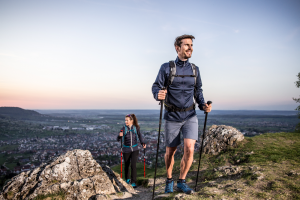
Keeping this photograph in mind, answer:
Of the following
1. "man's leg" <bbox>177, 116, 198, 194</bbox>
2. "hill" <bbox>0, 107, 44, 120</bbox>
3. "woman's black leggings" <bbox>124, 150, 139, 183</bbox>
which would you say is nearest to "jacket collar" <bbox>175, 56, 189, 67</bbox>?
"man's leg" <bbox>177, 116, 198, 194</bbox>

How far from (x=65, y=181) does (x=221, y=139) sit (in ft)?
25.3

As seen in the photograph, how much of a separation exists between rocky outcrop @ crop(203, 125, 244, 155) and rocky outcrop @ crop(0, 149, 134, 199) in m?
5.33

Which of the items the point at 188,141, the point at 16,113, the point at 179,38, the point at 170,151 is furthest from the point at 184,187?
the point at 16,113

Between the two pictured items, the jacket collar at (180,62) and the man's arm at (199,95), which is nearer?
the jacket collar at (180,62)

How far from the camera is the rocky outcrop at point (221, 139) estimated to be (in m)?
8.92

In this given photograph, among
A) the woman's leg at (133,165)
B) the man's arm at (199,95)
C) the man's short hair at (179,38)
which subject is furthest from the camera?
the woman's leg at (133,165)

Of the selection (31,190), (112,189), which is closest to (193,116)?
(112,189)

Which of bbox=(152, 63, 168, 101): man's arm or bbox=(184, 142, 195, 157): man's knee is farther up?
bbox=(152, 63, 168, 101): man's arm

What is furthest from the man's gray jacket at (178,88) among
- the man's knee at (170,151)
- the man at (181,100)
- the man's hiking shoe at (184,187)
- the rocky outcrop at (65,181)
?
the rocky outcrop at (65,181)

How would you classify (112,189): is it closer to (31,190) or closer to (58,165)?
(58,165)

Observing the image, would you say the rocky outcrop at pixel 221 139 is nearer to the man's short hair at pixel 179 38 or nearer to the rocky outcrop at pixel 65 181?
the rocky outcrop at pixel 65 181

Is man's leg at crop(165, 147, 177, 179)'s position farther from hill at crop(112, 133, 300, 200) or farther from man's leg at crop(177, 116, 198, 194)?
hill at crop(112, 133, 300, 200)

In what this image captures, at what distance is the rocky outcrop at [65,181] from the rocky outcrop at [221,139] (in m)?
5.33

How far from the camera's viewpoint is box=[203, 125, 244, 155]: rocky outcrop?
8922 millimetres
